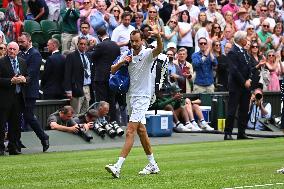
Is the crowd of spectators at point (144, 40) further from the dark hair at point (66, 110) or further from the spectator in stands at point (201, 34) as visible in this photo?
the dark hair at point (66, 110)

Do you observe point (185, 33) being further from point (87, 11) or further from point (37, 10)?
point (37, 10)

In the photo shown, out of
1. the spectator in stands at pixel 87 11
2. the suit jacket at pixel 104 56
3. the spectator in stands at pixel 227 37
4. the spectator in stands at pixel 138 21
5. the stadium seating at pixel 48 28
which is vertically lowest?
the suit jacket at pixel 104 56

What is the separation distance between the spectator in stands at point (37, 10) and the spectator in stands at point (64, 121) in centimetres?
561

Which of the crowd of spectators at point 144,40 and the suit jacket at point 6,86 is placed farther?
the crowd of spectators at point 144,40

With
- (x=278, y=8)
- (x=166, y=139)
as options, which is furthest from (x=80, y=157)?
(x=278, y=8)

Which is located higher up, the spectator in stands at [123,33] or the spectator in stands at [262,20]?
the spectator in stands at [262,20]

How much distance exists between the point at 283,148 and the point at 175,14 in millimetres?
9944

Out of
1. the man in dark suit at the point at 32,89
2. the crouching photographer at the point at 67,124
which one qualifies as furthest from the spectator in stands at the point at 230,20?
the man in dark suit at the point at 32,89

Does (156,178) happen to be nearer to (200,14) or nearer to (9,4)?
(9,4)

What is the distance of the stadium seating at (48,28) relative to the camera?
93.6ft

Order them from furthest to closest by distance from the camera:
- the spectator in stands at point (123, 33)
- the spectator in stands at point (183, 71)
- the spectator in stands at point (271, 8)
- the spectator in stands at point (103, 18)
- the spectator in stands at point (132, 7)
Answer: the spectator in stands at point (271, 8), the spectator in stands at point (132, 7), the spectator in stands at point (103, 18), the spectator in stands at point (183, 71), the spectator in stands at point (123, 33)

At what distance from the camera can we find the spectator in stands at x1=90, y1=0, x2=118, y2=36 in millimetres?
28281

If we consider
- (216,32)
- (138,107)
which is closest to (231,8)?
(216,32)

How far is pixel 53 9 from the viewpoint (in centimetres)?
2927
